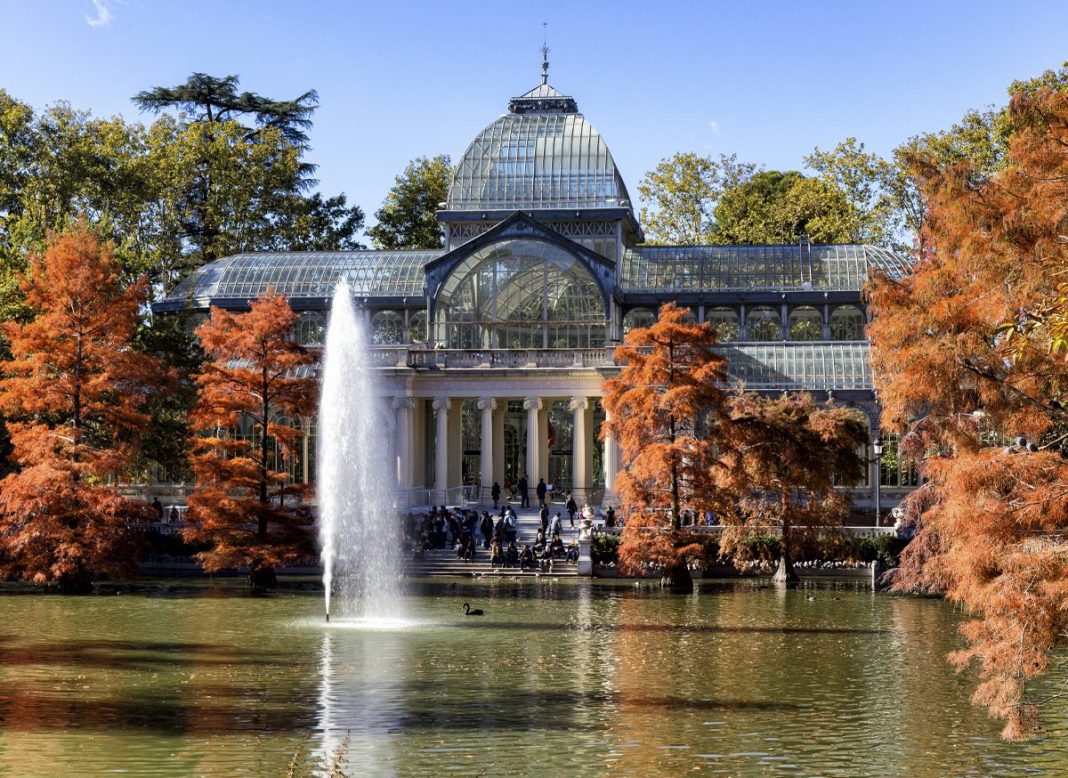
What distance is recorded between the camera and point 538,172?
6969 cm

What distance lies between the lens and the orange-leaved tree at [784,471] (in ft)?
153

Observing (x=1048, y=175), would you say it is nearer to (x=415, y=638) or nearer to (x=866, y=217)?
(x=415, y=638)

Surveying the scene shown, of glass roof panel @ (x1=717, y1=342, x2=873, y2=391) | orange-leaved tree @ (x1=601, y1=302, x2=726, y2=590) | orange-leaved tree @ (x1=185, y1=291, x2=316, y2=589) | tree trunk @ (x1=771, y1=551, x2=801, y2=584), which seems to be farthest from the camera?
glass roof panel @ (x1=717, y1=342, x2=873, y2=391)

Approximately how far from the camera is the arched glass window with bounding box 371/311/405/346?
69.6 metres

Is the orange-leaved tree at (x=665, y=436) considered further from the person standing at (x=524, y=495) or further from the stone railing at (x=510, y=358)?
the stone railing at (x=510, y=358)

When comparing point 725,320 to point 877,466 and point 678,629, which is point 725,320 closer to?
point 877,466

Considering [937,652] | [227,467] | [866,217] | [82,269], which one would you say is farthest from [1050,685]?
[866,217]

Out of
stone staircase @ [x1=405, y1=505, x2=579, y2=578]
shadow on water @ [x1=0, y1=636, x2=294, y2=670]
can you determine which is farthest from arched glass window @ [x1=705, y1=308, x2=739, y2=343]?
shadow on water @ [x1=0, y1=636, x2=294, y2=670]

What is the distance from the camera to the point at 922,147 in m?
70.0

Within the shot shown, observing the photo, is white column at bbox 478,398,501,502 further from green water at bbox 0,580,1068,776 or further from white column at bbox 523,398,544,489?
green water at bbox 0,580,1068,776

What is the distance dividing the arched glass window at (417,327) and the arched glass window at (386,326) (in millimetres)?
428

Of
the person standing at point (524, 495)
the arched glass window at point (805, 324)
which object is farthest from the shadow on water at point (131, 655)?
the arched glass window at point (805, 324)

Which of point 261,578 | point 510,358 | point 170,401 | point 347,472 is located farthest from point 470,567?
point 510,358

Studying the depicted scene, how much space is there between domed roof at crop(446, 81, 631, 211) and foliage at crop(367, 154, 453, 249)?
636 inches
